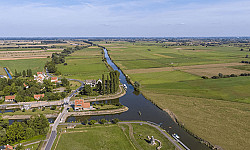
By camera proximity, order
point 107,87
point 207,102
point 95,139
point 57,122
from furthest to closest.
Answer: point 107,87, point 207,102, point 57,122, point 95,139

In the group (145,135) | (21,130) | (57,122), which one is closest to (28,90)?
(57,122)

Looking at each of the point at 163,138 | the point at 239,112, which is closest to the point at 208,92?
the point at 239,112

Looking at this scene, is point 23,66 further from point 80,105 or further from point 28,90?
point 80,105

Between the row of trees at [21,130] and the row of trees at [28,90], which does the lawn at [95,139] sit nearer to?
the row of trees at [21,130]

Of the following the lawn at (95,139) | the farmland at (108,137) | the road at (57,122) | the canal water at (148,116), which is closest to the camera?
the lawn at (95,139)

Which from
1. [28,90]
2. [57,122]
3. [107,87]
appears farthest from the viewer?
[107,87]

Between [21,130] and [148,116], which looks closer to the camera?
[21,130]

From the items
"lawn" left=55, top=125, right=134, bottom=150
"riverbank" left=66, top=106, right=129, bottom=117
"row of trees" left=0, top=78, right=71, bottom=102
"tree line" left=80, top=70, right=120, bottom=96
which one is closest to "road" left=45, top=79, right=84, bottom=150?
"lawn" left=55, top=125, right=134, bottom=150

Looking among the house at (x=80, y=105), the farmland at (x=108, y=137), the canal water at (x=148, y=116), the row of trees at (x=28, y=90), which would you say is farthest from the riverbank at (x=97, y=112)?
the row of trees at (x=28, y=90)
